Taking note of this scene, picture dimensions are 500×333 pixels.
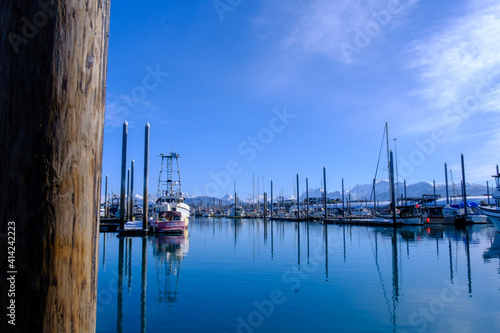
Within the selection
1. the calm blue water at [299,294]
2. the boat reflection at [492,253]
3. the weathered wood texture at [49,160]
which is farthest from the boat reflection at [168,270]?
the boat reflection at [492,253]

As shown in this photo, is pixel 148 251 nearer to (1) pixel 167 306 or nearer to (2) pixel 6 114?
(1) pixel 167 306

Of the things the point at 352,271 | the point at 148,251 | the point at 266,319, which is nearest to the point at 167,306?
the point at 266,319

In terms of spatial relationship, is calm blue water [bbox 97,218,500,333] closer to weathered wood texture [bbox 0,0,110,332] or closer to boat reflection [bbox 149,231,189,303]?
boat reflection [bbox 149,231,189,303]

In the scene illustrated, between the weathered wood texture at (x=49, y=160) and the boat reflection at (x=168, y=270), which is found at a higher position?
the weathered wood texture at (x=49, y=160)

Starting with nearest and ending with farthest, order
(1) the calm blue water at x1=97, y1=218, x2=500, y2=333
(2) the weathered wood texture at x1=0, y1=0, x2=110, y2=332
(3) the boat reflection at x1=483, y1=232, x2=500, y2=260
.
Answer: (2) the weathered wood texture at x1=0, y1=0, x2=110, y2=332
(1) the calm blue water at x1=97, y1=218, x2=500, y2=333
(3) the boat reflection at x1=483, y1=232, x2=500, y2=260

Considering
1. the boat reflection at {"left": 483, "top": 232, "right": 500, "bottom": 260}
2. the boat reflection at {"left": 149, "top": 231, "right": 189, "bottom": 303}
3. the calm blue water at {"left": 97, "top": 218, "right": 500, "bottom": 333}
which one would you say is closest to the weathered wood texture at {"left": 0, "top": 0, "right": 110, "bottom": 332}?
the calm blue water at {"left": 97, "top": 218, "right": 500, "bottom": 333}

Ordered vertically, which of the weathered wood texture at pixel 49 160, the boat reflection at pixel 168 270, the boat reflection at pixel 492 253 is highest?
the weathered wood texture at pixel 49 160

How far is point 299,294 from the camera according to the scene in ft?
36.8

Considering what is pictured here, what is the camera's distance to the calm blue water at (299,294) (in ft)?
27.6

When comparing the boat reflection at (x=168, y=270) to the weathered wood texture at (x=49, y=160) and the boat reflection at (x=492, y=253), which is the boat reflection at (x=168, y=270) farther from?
the boat reflection at (x=492, y=253)

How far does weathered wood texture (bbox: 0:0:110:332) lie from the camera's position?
148cm

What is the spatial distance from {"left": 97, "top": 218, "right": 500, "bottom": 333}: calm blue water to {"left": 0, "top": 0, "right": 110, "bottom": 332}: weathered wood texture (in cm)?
721

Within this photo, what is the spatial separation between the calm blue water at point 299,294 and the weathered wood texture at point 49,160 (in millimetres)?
7206

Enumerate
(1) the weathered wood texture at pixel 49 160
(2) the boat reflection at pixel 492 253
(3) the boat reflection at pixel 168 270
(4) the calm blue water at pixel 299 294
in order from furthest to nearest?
(2) the boat reflection at pixel 492 253 < (3) the boat reflection at pixel 168 270 < (4) the calm blue water at pixel 299 294 < (1) the weathered wood texture at pixel 49 160
